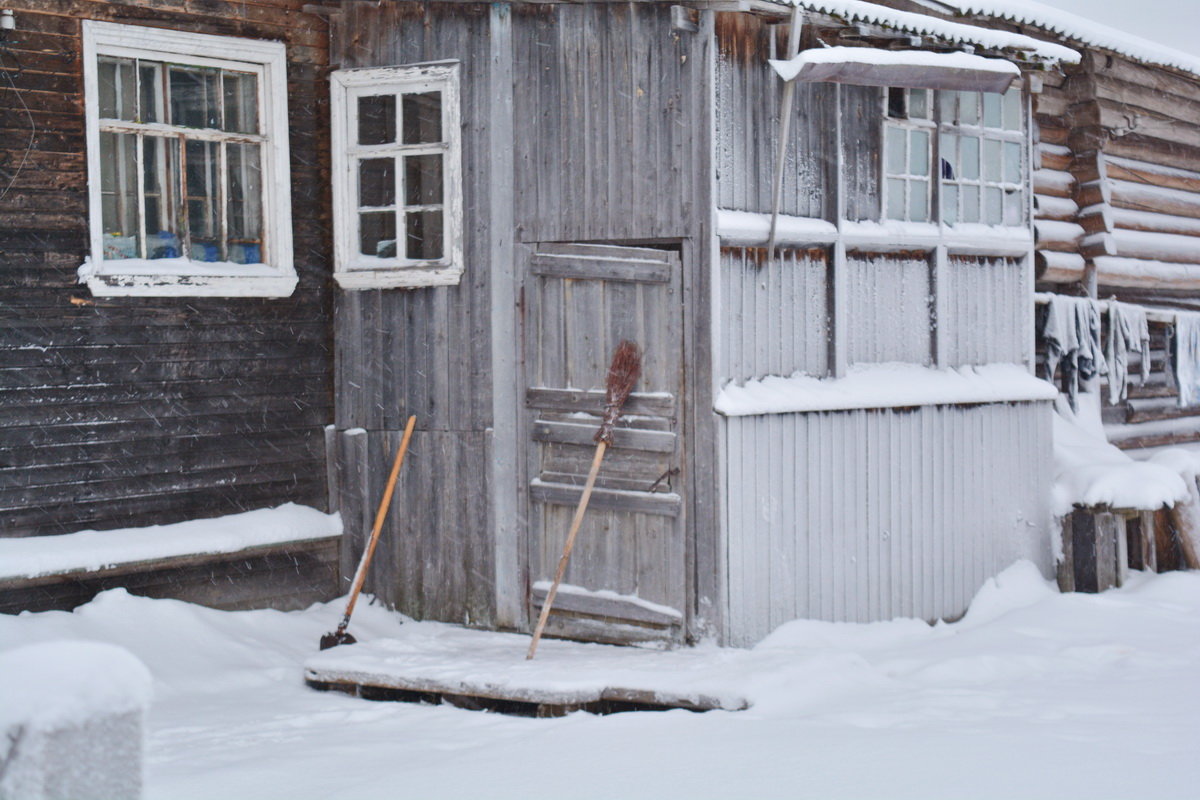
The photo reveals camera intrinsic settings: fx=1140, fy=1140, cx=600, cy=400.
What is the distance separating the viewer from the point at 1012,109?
351 inches

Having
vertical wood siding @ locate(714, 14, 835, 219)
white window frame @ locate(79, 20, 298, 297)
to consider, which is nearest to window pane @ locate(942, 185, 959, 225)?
vertical wood siding @ locate(714, 14, 835, 219)

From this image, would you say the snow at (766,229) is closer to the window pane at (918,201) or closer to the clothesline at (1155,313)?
the window pane at (918,201)

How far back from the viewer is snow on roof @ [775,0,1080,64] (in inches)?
281

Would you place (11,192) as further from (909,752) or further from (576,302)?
(909,752)

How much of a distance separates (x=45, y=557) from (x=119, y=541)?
0.46 m

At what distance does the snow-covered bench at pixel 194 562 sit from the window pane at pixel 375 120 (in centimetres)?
265

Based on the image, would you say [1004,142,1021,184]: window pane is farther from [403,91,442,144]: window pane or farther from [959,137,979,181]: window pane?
[403,91,442,144]: window pane

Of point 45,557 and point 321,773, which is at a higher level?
point 45,557

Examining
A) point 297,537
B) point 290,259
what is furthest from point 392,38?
point 297,537

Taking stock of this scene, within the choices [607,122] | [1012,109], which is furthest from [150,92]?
[1012,109]

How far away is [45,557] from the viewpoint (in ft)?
22.3

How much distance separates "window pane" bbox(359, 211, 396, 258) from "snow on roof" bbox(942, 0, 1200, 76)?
4555 mm

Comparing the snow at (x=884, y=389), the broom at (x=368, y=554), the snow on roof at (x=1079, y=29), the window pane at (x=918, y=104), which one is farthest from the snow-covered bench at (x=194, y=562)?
the snow on roof at (x=1079, y=29)

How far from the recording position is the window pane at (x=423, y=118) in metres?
7.75
